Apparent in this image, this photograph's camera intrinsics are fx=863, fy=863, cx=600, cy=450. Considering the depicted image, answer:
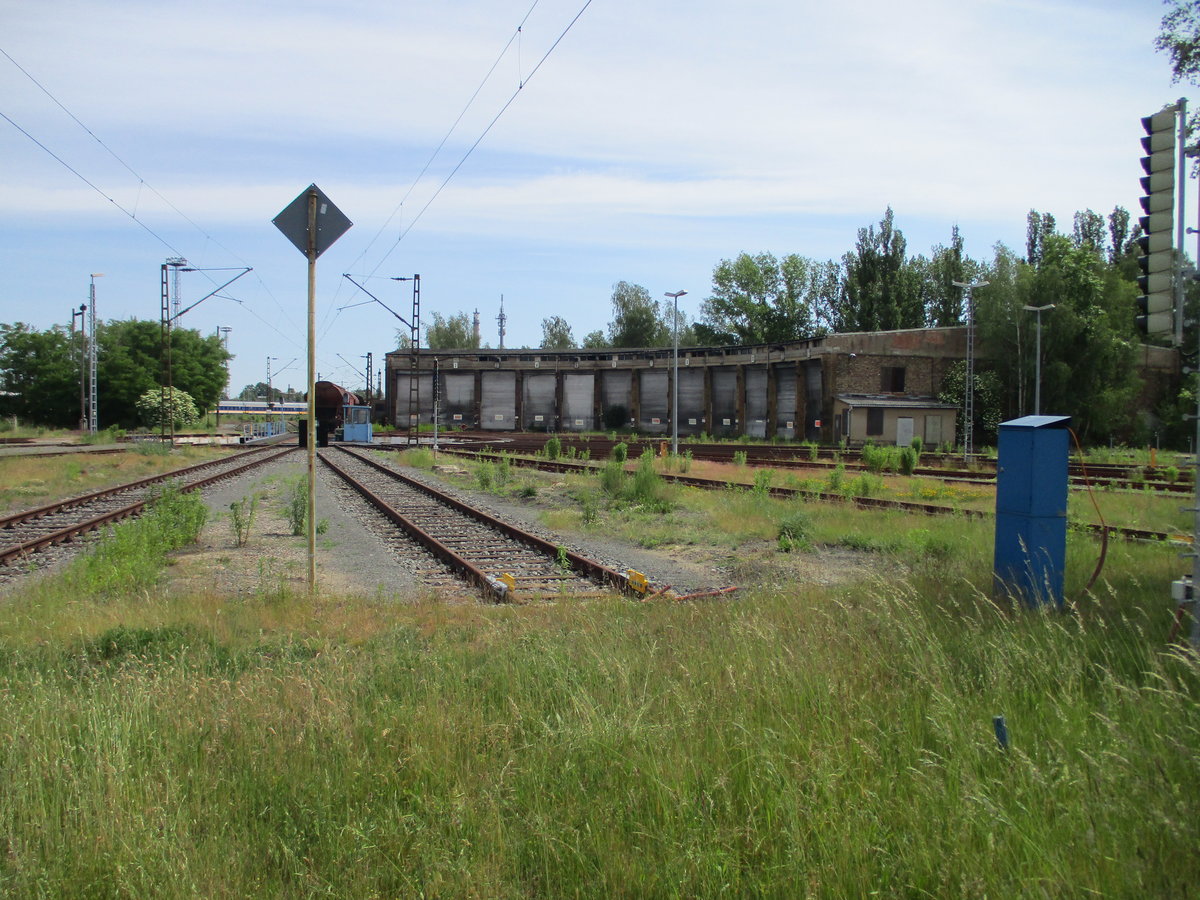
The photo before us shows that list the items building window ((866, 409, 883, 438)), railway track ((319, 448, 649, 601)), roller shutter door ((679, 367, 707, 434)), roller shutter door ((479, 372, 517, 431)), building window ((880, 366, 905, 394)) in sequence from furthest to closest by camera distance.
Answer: roller shutter door ((479, 372, 517, 431)) → roller shutter door ((679, 367, 707, 434)) → building window ((880, 366, 905, 394)) → building window ((866, 409, 883, 438)) → railway track ((319, 448, 649, 601))

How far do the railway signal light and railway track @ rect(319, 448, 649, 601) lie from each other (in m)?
4.87

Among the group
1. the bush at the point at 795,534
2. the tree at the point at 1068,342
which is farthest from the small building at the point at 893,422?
the bush at the point at 795,534

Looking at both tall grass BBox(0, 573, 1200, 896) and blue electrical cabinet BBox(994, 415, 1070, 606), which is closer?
tall grass BBox(0, 573, 1200, 896)

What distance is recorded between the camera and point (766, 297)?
92750 mm

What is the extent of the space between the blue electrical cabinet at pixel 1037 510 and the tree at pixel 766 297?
281 feet

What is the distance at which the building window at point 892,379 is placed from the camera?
170 ft

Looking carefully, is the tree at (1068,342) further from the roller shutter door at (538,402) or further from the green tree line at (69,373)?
the green tree line at (69,373)

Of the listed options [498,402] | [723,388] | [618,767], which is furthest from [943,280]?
[618,767]

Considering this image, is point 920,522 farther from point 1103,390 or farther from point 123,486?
point 1103,390

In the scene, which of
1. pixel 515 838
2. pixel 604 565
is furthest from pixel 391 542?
pixel 515 838

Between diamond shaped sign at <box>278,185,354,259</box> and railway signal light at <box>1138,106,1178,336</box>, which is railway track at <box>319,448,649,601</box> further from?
railway signal light at <box>1138,106,1178,336</box>

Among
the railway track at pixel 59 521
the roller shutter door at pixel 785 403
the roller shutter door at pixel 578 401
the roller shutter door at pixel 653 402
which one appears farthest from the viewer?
the roller shutter door at pixel 578 401

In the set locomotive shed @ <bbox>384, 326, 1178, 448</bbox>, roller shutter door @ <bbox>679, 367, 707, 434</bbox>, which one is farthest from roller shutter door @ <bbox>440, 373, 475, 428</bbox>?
roller shutter door @ <bbox>679, 367, 707, 434</bbox>

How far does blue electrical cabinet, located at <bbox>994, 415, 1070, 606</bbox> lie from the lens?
684 cm
